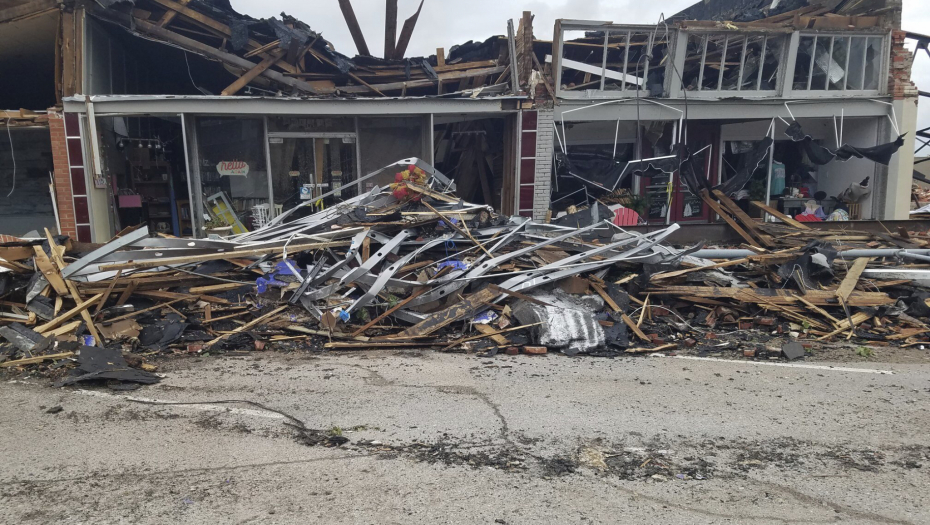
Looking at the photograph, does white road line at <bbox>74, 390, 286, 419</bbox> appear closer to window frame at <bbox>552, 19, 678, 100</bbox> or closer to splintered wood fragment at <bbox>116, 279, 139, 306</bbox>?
splintered wood fragment at <bbox>116, 279, 139, 306</bbox>

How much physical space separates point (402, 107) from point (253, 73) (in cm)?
307

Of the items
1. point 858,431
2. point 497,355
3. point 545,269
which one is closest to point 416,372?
point 497,355

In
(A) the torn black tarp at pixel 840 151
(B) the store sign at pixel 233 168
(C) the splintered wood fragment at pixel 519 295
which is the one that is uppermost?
(A) the torn black tarp at pixel 840 151

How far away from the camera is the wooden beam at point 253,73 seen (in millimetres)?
11633

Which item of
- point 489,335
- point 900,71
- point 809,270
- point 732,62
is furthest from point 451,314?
point 900,71

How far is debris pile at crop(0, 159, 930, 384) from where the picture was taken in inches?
260

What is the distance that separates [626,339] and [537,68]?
24.2 ft

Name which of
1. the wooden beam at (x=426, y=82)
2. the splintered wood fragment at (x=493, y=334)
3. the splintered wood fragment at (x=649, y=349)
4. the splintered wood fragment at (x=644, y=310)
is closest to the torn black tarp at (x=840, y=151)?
the wooden beam at (x=426, y=82)

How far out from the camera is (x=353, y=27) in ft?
42.0

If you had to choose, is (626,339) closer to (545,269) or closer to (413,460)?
(545,269)

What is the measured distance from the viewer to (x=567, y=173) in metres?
12.0

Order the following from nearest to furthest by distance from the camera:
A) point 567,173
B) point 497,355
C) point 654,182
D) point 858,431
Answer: point 858,431
point 497,355
point 567,173
point 654,182

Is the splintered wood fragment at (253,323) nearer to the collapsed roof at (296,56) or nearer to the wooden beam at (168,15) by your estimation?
the collapsed roof at (296,56)

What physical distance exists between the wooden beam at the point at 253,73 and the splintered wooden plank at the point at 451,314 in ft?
24.4
